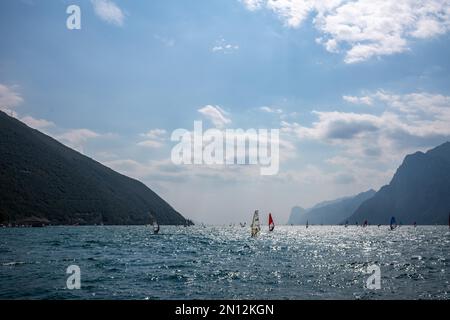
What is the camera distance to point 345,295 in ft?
106

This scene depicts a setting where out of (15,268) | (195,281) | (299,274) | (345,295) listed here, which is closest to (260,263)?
(299,274)

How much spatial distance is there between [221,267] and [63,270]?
1837 cm

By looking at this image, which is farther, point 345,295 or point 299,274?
point 299,274

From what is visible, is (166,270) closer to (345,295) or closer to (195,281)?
(195,281)

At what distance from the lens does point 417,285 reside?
1475 inches
